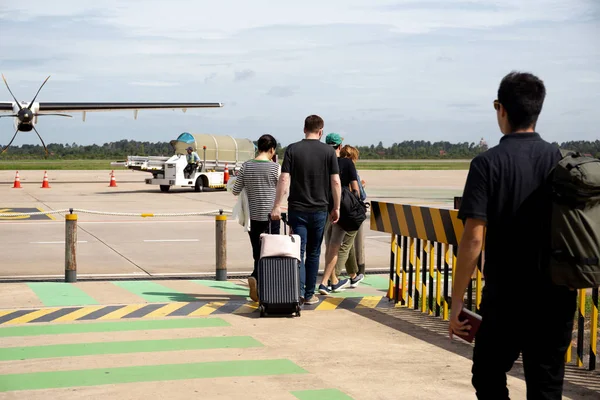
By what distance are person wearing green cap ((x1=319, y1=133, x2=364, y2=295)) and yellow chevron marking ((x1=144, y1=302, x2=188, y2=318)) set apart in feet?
5.76

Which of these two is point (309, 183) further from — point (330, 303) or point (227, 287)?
point (227, 287)

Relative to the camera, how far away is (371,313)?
9.11 m

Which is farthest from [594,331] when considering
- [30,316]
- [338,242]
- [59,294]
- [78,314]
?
[59,294]

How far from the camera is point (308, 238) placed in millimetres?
9367

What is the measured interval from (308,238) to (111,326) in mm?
2327

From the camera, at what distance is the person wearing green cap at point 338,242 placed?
1032 centimetres

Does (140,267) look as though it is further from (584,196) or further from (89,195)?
(89,195)

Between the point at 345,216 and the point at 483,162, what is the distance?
20.8ft

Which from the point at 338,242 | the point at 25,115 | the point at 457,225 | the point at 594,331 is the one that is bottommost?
the point at 594,331

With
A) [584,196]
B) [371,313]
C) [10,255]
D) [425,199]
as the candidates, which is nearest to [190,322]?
[371,313]

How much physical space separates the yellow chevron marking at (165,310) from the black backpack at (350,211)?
213 centimetres

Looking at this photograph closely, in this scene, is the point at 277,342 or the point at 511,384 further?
the point at 277,342

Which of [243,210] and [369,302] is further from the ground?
[243,210]

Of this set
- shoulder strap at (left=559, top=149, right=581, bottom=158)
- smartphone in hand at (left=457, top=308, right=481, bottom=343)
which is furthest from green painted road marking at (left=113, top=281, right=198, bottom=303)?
shoulder strap at (left=559, top=149, right=581, bottom=158)
